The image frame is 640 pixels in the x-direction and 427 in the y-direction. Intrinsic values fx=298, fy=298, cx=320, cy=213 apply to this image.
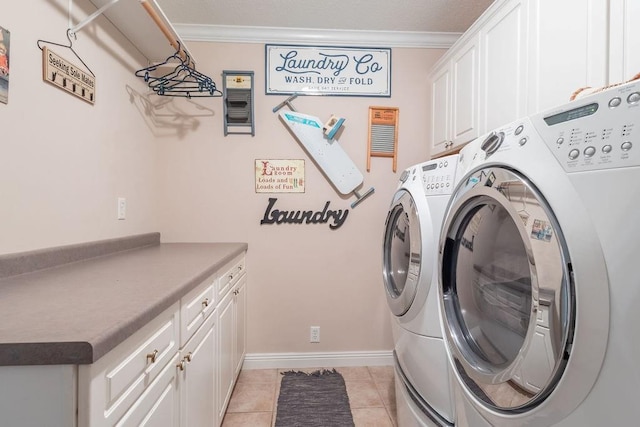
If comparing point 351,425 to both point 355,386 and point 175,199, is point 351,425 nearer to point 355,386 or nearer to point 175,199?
point 355,386

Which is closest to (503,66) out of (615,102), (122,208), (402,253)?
(402,253)

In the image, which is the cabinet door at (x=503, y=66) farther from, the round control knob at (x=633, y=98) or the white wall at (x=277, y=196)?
the round control knob at (x=633, y=98)

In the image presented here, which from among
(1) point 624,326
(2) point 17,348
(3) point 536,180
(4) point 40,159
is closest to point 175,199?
(4) point 40,159

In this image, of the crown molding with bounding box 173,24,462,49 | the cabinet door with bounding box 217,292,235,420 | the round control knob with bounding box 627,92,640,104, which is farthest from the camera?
the crown molding with bounding box 173,24,462,49

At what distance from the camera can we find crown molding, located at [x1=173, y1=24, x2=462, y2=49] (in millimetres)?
2105

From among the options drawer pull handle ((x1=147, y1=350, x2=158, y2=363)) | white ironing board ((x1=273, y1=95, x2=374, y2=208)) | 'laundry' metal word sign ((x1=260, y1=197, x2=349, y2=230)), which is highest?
white ironing board ((x1=273, y1=95, x2=374, y2=208))

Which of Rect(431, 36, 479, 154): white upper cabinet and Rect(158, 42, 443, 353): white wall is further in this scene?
Rect(158, 42, 443, 353): white wall

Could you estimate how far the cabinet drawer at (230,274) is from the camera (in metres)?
1.53

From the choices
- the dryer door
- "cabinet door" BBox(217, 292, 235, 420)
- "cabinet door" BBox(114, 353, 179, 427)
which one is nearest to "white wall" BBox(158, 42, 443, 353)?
"cabinet door" BBox(217, 292, 235, 420)

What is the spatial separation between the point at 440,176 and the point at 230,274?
47.9 inches

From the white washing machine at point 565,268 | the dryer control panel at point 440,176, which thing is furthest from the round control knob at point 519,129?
the dryer control panel at point 440,176

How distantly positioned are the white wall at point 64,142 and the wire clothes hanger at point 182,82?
125 mm

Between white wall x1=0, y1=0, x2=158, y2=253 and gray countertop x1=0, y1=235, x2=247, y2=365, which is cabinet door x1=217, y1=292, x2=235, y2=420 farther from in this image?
white wall x1=0, y1=0, x2=158, y2=253

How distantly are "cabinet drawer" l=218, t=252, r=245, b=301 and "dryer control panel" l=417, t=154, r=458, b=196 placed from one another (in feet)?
3.54
